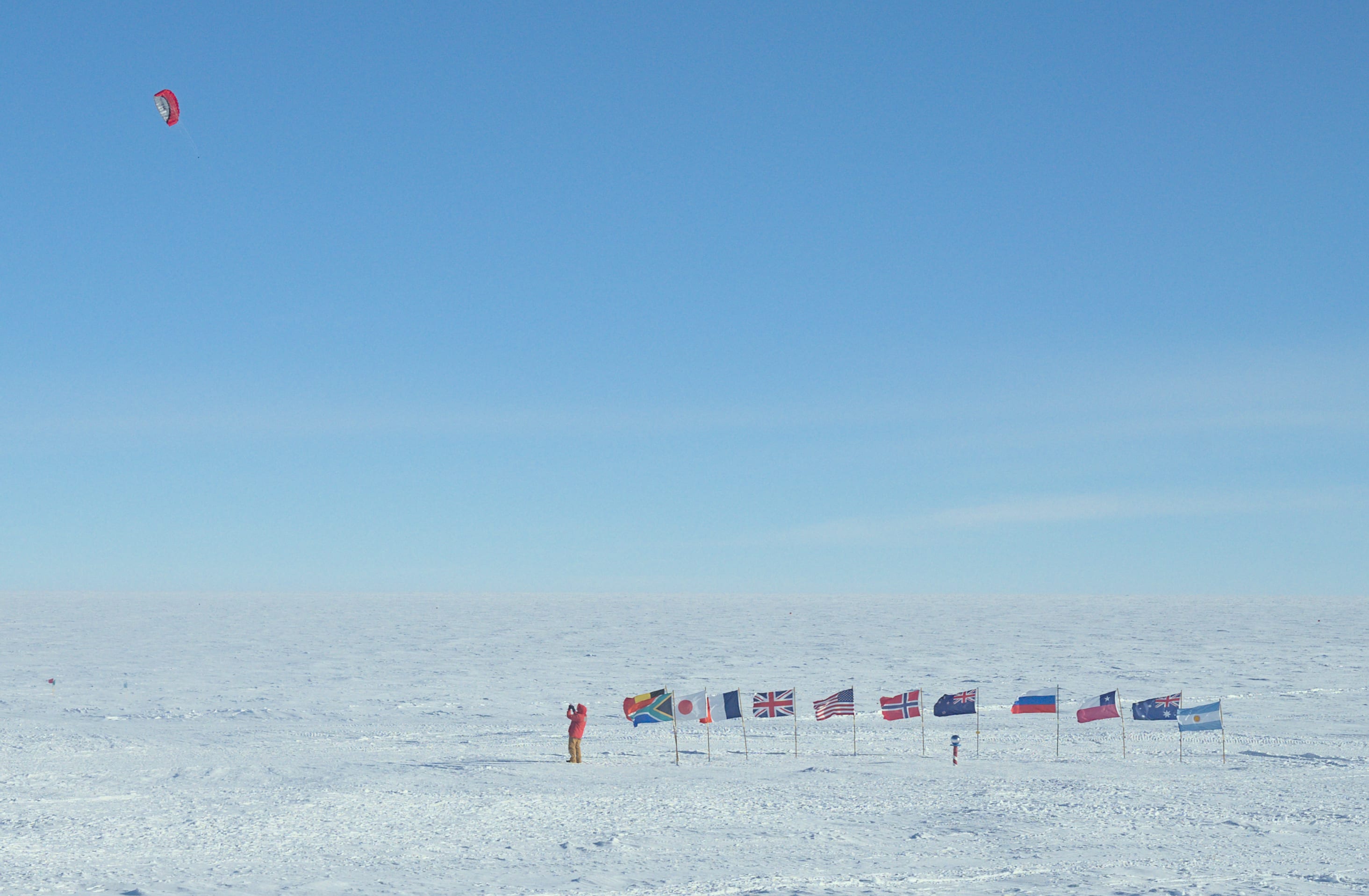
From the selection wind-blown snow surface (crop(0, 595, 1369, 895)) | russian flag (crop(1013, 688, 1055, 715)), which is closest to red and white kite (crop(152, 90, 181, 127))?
wind-blown snow surface (crop(0, 595, 1369, 895))

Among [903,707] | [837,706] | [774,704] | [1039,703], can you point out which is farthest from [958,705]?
[774,704]

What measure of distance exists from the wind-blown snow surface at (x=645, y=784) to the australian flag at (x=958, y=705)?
2.52 feet

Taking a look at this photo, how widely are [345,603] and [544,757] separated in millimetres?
117011

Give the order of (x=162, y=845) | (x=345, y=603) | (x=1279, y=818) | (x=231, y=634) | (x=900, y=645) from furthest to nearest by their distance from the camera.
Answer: (x=345, y=603) → (x=231, y=634) → (x=900, y=645) → (x=1279, y=818) → (x=162, y=845)

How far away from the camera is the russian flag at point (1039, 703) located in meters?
19.6

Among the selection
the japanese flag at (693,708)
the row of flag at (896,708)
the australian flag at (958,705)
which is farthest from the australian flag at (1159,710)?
the japanese flag at (693,708)

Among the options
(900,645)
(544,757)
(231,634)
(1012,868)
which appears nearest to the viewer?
(1012,868)

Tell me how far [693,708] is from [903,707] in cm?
401

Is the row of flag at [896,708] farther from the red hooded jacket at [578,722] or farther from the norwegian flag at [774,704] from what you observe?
the red hooded jacket at [578,722]

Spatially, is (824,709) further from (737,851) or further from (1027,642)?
(1027,642)

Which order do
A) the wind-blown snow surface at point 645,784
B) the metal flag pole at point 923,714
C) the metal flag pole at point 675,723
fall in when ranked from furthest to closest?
the metal flag pole at point 923,714 < the metal flag pole at point 675,723 < the wind-blown snow surface at point 645,784

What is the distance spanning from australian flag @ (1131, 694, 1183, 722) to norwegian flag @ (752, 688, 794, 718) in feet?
20.6

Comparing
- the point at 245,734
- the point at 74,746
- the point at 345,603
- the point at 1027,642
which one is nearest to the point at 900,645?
the point at 1027,642

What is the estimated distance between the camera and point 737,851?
490 inches
